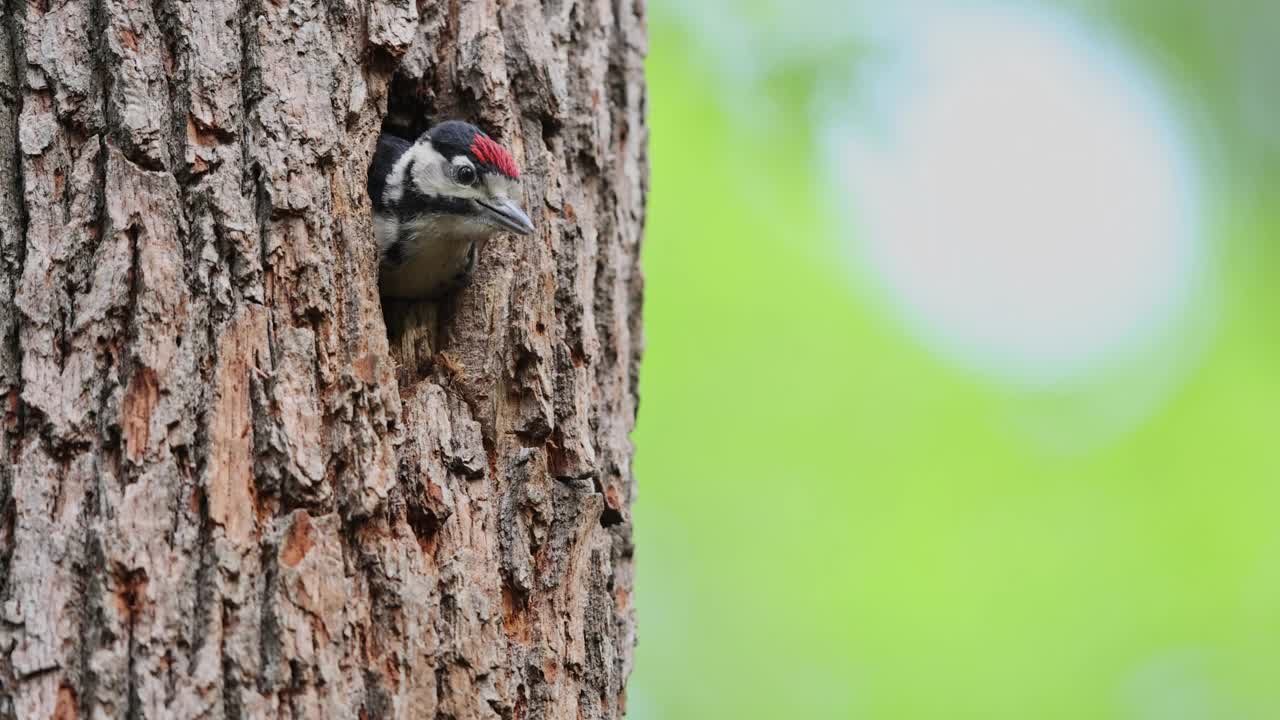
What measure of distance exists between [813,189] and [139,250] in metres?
5.36

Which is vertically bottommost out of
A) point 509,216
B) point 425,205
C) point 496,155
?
point 509,216

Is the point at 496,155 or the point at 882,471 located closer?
the point at 496,155

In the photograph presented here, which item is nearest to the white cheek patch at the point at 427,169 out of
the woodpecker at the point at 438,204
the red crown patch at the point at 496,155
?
the woodpecker at the point at 438,204

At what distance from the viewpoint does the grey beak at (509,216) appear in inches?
118

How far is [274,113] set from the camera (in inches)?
102

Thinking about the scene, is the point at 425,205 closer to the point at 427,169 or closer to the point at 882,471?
the point at 427,169

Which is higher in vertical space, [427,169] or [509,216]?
[427,169]

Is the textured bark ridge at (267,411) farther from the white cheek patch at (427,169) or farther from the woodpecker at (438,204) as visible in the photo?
the white cheek patch at (427,169)

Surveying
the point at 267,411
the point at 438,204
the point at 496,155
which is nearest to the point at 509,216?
the point at 496,155

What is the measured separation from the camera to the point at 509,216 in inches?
119

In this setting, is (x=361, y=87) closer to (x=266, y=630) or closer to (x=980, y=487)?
(x=266, y=630)

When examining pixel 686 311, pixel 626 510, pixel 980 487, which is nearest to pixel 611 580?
pixel 626 510

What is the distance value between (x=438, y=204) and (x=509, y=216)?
0.49 meters

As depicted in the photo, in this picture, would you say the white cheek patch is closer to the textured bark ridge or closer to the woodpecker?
the woodpecker
